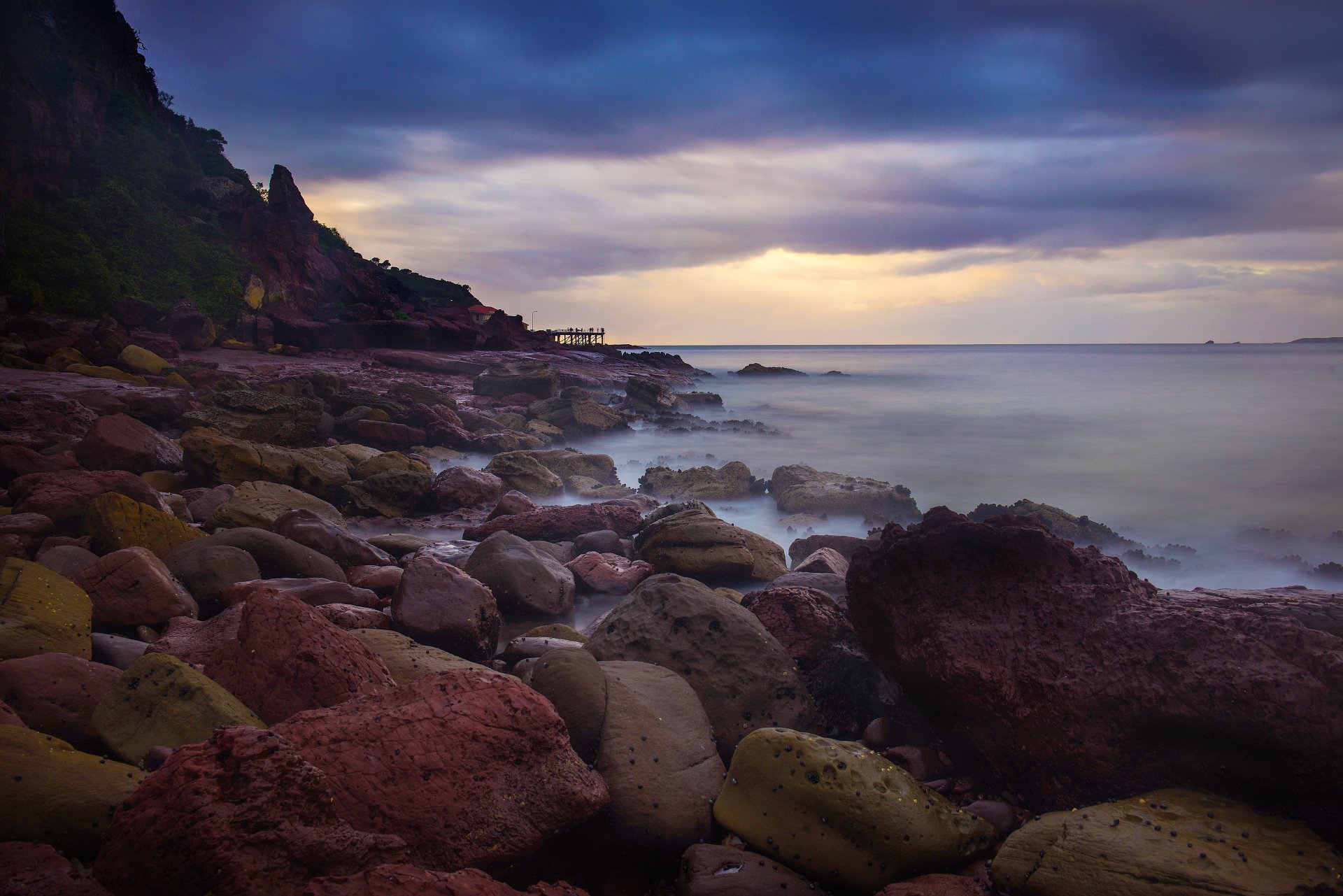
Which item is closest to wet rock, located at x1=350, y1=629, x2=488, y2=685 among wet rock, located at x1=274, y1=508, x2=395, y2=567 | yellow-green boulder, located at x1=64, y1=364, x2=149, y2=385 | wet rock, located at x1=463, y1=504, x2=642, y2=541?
wet rock, located at x1=274, y1=508, x2=395, y2=567

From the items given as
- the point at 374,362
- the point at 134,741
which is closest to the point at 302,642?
the point at 134,741

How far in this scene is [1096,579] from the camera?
3.21 m

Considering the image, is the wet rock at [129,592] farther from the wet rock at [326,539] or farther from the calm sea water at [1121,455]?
the calm sea water at [1121,455]

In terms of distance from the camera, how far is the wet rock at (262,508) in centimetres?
617

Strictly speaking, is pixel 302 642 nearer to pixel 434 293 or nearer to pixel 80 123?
pixel 80 123

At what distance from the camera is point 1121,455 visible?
1667 centimetres

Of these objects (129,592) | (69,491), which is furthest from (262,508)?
(129,592)

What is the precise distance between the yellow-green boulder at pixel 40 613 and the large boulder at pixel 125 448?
468cm

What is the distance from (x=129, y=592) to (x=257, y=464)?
526cm

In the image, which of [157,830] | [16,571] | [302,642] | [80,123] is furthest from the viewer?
[80,123]

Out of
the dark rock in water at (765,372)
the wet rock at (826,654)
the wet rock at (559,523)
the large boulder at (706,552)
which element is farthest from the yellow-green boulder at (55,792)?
the dark rock in water at (765,372)

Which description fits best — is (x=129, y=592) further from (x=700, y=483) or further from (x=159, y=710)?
(x=700, y=483)

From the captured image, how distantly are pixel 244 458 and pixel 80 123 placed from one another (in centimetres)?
2942

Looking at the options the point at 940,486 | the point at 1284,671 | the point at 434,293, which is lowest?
the point at 940,486
